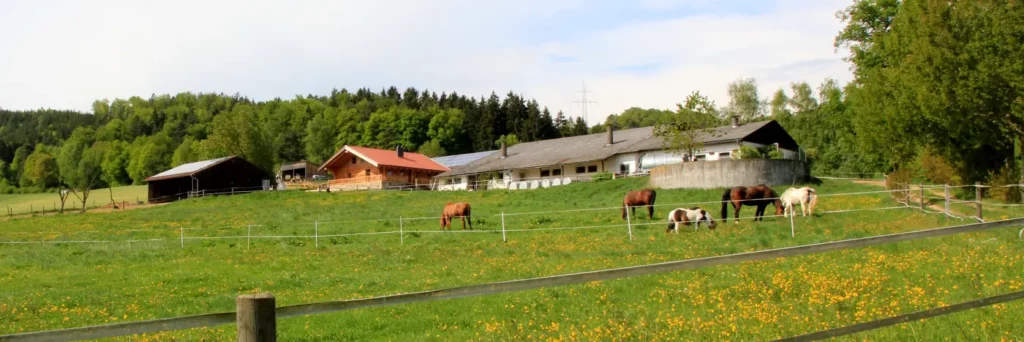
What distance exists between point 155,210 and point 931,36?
153ft

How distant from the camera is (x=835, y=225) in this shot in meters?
21.6

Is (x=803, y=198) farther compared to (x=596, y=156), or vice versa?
(x=596, y=156)

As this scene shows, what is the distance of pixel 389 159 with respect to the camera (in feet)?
228

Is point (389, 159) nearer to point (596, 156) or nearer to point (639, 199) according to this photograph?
point (596, 156)

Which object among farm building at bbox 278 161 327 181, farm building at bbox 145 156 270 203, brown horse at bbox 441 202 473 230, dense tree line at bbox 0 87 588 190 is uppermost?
dense tree line at bbox 0 87 588 190

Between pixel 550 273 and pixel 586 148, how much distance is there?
45928 millimetres

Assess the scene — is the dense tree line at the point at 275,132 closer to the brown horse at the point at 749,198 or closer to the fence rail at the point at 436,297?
the brown horse at the point at 749,198

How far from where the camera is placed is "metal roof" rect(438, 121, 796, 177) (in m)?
51.7

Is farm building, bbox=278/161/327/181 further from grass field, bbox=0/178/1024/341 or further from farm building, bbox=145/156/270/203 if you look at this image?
grass field, bbox=0/178/1024/341

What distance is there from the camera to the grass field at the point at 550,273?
29.8ft

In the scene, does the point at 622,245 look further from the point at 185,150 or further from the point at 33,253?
the point at 185,150

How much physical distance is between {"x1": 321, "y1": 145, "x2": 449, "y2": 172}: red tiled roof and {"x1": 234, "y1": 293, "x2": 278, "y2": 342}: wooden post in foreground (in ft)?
205

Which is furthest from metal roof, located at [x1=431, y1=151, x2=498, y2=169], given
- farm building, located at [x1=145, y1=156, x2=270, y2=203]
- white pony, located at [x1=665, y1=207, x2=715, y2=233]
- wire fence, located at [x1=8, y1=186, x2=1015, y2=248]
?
white pony, located at [x1=665, y1=207, x2=715, y2=233]

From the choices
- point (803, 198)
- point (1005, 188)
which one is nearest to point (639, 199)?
point (803, 198)
